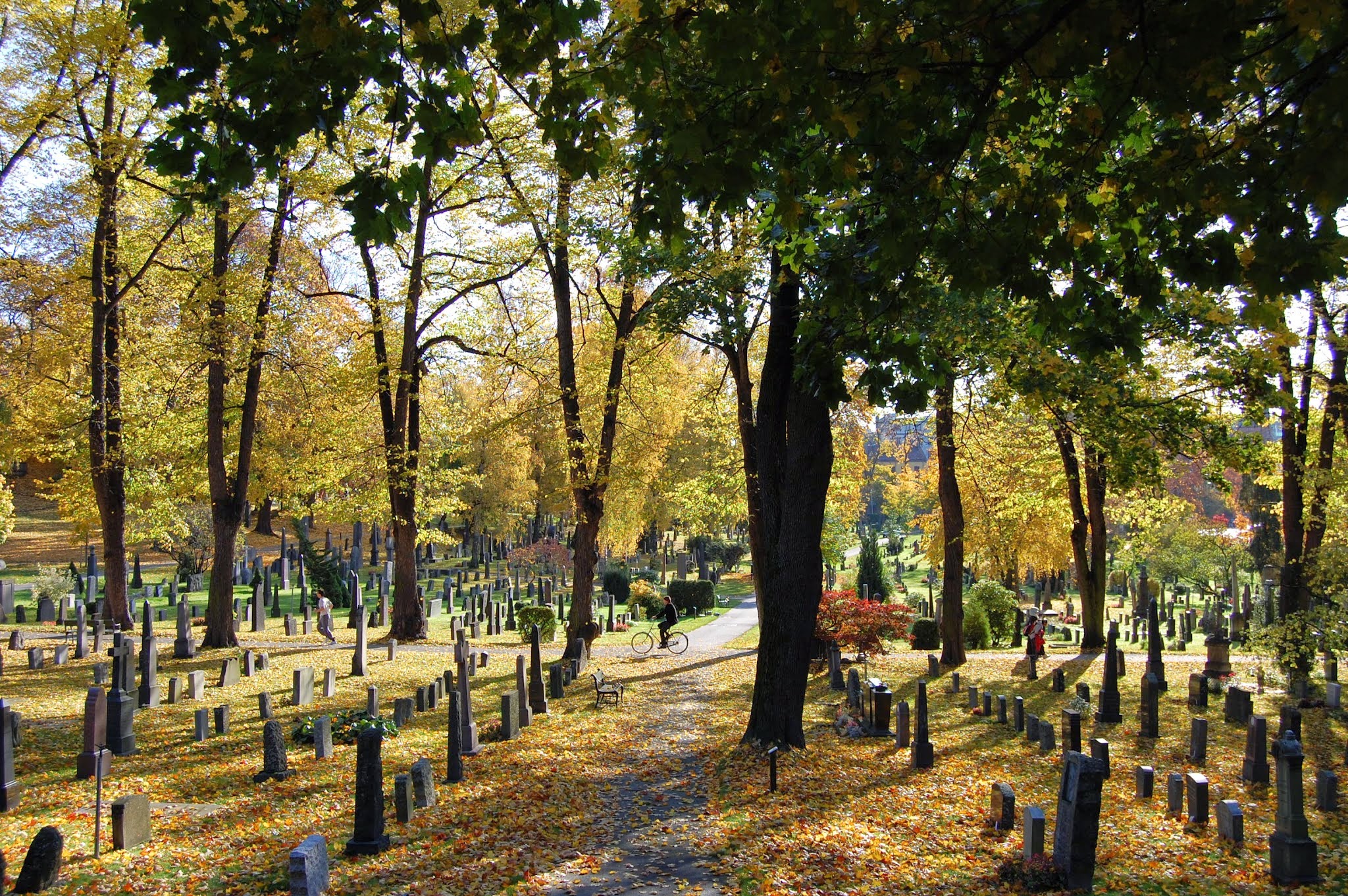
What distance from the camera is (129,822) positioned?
826 cm

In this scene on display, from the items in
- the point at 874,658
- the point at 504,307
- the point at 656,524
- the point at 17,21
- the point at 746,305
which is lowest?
the point at 874,658

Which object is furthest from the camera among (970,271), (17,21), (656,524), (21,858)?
(656,524)

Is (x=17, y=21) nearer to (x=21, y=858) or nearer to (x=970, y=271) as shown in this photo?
(x=21, y=858)

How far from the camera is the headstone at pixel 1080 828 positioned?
291 inches

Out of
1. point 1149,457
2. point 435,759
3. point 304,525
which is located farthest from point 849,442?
point 304,525

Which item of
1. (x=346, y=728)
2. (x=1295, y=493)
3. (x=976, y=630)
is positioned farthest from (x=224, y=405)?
(x=1295, y=493)

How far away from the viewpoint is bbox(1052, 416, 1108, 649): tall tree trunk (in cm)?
2173

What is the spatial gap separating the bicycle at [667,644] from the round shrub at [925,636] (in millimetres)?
6683

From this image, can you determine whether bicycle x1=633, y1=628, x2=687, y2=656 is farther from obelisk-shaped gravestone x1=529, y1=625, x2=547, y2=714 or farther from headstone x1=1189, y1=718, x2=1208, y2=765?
headstone x1=1189, y1=718, x2=1208, y2=765

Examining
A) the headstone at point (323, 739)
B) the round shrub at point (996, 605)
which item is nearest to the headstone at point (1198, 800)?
the headstone at point (323, 739)

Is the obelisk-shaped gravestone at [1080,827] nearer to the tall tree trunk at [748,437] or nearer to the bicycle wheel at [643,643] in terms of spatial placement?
the tall tree trunk at [748,437]

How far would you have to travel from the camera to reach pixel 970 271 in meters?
5.77

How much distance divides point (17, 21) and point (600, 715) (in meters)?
17.4

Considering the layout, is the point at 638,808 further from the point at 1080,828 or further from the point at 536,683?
the point at 536,683
